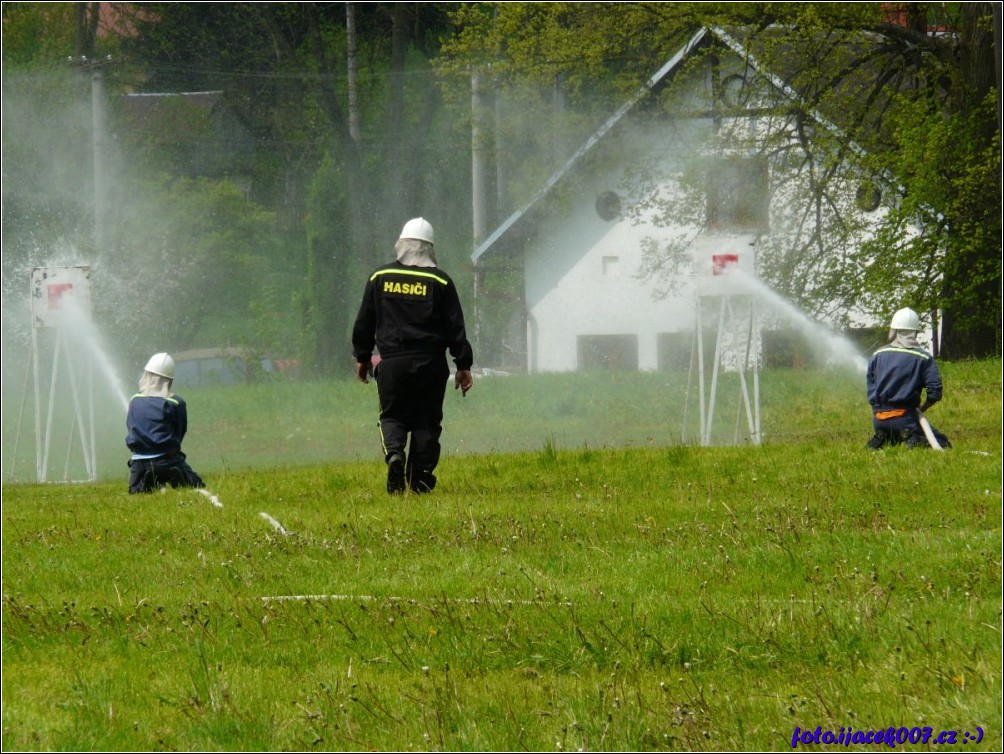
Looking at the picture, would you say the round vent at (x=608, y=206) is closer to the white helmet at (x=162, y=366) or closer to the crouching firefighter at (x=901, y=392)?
the crouching firefighter at (x=901, y=392)

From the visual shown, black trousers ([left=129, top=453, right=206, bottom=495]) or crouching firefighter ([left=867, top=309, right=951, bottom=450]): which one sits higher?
crouching firefighter ([left=867, top=309, right=951, bottom=450])

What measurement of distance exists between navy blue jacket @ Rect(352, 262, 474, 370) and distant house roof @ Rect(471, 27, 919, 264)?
47.3 feet

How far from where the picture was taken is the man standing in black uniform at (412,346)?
10789 millimetres

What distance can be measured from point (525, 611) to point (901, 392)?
817 centimetres

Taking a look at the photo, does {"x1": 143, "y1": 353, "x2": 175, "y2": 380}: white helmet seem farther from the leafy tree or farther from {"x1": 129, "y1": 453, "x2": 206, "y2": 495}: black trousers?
the leafy tree

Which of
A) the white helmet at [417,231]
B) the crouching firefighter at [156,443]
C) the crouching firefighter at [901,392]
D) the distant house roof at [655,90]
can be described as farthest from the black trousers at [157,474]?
the distant house roof at [655,90]

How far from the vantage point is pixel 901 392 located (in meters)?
13.4

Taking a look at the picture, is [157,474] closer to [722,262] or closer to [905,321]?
[905,321]

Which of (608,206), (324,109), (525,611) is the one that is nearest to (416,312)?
(525,611)

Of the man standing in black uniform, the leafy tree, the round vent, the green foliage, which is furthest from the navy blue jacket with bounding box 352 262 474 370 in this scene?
the leafy tree

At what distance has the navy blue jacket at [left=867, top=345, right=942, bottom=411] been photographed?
43.9 ft

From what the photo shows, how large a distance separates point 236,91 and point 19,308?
22.6 ft

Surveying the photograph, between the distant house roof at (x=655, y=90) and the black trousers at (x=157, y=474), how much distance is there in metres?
14.1

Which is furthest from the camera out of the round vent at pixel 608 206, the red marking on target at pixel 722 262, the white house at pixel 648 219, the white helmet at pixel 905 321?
the round vent at pixel 608 206
